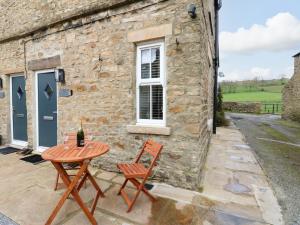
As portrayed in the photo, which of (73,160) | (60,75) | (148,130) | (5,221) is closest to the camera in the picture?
(73,160)

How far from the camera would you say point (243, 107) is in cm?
2389

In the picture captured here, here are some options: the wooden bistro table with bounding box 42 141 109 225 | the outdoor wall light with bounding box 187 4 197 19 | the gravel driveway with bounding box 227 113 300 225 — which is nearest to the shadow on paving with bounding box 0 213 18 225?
the wooden bistro table with bounding box 42 141 109 225

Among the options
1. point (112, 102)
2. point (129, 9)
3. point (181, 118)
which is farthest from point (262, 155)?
point (129, 9)

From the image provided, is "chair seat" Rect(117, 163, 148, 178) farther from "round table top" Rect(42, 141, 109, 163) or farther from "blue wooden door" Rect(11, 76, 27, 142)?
"blue wooden door" Rect(11, 76, 27, 142)

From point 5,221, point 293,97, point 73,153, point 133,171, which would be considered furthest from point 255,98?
point 5,221

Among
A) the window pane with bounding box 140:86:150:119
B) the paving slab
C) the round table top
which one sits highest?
the window pane with bounding box 140:86:150:119

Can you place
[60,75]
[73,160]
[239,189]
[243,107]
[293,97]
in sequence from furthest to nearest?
[243,107] < [293,97] < [60,75] < [239,189] < [73,160]

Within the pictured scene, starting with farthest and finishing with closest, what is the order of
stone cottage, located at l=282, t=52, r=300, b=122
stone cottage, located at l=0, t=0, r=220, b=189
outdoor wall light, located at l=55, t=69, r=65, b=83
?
stone cottage, located at l=282, t=52, r=300, b=122 → outdoor wall light, located at l=55, t=69, r=65, b=83 → stone cottage, located at l=0, t=0, r=220, b=189

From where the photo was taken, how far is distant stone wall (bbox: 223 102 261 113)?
2291 cm

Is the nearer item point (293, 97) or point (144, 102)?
point (144, 102)

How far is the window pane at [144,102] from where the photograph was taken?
156 inches

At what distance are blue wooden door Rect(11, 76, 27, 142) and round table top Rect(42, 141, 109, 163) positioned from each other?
4.22 meters

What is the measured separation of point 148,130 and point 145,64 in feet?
4.23

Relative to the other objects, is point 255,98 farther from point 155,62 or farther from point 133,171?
point 133,171
